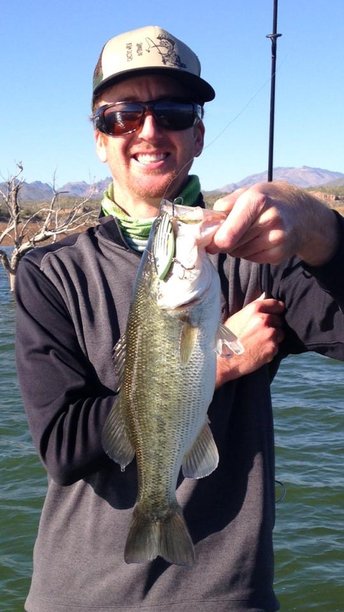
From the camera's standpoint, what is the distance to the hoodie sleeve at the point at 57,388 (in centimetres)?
280

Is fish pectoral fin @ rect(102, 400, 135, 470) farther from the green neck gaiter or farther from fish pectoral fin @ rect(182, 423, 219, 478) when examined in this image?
the green neck gaiter

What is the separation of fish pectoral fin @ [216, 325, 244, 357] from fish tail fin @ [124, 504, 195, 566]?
2.13ft

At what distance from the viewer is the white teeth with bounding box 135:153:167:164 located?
10.6ft

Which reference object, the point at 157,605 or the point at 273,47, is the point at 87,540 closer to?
the point at 157,605

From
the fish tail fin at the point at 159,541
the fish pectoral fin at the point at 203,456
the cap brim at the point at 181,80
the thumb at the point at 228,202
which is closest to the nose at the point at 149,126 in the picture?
the cap brim at the point at 181,80

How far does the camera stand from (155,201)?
A: 330cm

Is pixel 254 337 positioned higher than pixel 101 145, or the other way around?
pixel 101 145

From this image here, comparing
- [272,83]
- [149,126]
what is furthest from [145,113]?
[272,83]

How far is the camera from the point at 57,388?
9.38ft

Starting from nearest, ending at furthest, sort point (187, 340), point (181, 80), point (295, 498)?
point (187, 340), point (181, 80), point (295, 498)

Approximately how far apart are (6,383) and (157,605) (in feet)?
42.6

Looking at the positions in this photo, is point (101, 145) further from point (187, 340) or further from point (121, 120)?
point (187, 340)

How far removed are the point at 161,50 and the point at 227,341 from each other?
133 cm

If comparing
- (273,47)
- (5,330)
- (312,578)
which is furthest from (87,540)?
(5,330)
